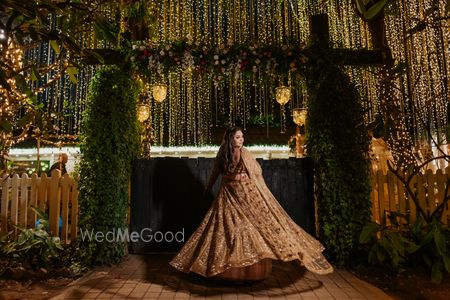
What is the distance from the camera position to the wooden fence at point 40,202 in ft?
20.4

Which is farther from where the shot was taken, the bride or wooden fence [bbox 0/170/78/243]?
wooden fence [bbox 0/170/78/243]

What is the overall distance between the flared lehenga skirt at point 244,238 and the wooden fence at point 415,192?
2.39 meters

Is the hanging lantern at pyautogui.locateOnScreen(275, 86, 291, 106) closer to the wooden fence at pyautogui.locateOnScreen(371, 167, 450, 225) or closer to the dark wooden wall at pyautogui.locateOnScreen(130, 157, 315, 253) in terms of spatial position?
the dark wooden wall at pyautogui.locateOnScreen(130, 157, 315, 253)

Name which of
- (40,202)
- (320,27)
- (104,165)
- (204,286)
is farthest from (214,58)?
(40,202)

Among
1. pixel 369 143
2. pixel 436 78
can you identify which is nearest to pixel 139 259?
pixel 369 143

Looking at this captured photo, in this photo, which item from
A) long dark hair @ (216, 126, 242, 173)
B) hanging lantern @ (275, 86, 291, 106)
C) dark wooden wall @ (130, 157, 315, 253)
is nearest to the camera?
long dark hair @ (216, 126, 242, 173)

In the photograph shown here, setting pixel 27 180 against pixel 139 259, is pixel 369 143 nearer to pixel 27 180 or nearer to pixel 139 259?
pixel 139 259

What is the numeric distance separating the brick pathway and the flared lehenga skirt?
286mm

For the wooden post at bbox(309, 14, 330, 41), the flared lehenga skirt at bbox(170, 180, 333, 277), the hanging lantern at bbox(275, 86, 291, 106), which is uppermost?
the wooden post at bbox(309, 14, 330, 41)

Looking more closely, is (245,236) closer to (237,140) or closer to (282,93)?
(237,140)

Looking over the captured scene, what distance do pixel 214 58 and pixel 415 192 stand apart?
4.27 meters

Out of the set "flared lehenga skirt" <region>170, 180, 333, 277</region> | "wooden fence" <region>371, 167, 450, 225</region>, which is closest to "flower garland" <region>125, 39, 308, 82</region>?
"flared lehenga skirt" <region>170, 180, 333, 277</region>

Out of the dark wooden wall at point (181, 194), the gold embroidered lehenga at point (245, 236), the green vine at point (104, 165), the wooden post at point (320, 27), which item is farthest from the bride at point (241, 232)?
the wooden post at point (320, 27)

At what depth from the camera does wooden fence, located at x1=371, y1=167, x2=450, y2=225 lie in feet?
20.4
